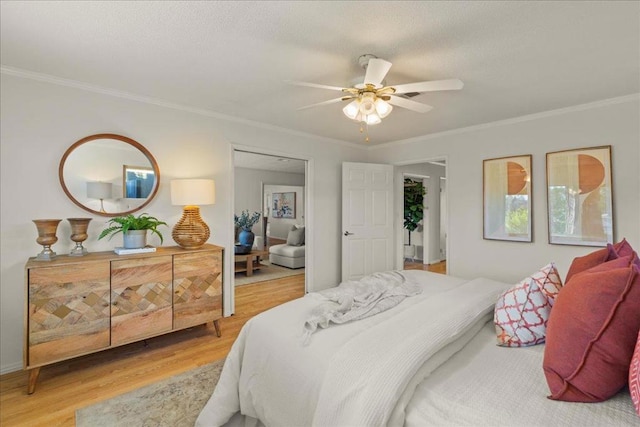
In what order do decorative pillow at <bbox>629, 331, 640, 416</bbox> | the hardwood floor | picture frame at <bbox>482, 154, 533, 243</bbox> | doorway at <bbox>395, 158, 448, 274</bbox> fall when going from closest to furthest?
decorative pillow at <bbox>629, 331, 640, 416</bbox> → the hardwood floor → picture frame at <bbox>482, 154, 533, 243</bbox> → doorway at <bbox>395, 158, 448, 274</bbox>

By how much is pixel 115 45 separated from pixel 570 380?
2852 millimetres

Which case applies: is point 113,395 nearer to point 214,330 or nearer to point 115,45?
point 214,330

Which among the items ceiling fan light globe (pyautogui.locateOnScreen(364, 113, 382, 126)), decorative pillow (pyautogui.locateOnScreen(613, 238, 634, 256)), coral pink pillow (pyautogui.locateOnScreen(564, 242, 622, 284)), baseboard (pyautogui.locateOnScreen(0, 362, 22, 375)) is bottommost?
baseboard (pyautogui.locateOnScreen(0, 362, 22, 375))

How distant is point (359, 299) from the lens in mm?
1787

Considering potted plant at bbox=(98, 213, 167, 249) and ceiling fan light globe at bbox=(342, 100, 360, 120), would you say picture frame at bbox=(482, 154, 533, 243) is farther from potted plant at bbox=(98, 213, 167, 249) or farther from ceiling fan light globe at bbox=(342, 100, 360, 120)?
potted plant at bbox=(98, 213, 167, 249)

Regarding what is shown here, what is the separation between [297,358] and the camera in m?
1.28

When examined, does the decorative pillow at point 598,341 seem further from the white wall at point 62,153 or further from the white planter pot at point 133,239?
the white wall at point 62,153

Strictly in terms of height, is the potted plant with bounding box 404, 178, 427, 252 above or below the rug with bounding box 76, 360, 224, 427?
above

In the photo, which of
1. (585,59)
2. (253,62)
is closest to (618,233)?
(585,59)

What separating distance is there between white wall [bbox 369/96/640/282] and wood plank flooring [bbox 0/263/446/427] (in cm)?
302

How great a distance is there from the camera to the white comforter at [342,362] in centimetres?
99

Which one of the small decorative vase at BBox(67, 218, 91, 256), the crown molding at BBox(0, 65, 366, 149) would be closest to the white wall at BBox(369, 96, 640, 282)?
the crown molding at BBox(0, 65, 366, 149)

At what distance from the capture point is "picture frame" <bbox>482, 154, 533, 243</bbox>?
3289 mm

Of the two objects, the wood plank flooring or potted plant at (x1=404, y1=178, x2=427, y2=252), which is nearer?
the wood plank flooring
